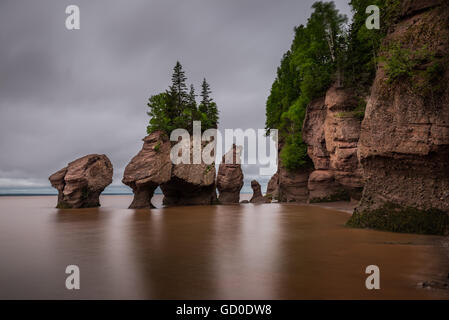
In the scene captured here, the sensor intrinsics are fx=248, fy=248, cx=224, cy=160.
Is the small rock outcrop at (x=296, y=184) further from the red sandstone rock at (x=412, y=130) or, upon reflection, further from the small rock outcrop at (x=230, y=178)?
the red sandstone rock at (x=412, y=130)

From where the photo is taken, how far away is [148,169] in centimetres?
2430

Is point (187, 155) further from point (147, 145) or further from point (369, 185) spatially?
point (369, 185)

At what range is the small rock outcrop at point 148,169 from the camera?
24.3 metres

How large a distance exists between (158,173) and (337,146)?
16.6 metres

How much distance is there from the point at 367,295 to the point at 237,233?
6890 mm

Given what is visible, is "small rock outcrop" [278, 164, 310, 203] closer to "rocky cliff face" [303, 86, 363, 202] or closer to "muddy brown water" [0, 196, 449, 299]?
"rocky cliff face" [303, 86, 363, 202]

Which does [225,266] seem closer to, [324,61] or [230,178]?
[324,61]

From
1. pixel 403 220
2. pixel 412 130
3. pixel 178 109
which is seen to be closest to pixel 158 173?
pixel 178 109

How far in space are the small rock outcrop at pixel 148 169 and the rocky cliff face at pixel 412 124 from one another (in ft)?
60.5

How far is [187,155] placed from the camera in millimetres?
27719

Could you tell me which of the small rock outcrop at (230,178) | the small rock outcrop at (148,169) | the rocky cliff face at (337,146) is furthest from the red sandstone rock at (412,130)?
the small rock outcrop at (230,178)

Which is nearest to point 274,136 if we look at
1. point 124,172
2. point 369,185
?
point 124,172

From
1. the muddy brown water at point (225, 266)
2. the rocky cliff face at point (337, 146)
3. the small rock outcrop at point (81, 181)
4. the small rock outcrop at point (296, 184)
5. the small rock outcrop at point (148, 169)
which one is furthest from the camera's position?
the small rock outcrop at point (296, 184)
